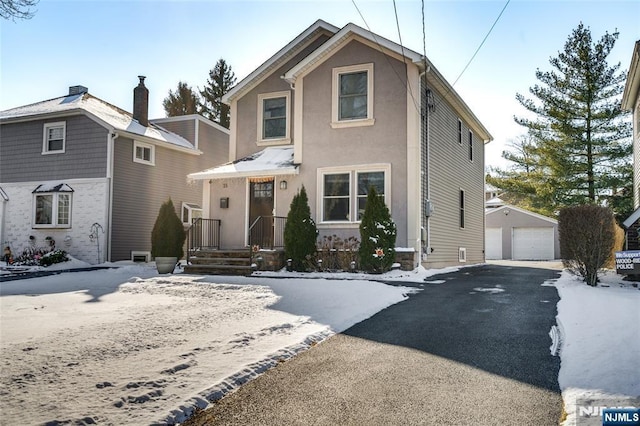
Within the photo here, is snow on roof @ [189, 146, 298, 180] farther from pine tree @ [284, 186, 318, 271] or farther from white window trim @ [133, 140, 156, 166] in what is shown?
white window trim @ [133, 140, 156, 166]

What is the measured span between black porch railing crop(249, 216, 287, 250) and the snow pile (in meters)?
4.28

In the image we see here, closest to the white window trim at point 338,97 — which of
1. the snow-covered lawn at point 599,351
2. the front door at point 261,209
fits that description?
the front door at point 261,209

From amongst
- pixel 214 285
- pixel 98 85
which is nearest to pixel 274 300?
pixel 214 285

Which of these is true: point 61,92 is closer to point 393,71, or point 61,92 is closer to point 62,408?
point 393,71

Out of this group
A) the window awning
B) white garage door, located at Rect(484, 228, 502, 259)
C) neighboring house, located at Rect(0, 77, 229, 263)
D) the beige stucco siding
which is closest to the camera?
the beige stucco siding

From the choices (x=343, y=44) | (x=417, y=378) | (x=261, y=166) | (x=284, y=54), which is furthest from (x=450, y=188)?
(x=417, y=378)

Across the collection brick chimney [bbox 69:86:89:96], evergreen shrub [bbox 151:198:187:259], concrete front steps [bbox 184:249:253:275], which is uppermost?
brick chimney [bbox 69:86:89:96]

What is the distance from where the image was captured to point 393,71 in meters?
12.8

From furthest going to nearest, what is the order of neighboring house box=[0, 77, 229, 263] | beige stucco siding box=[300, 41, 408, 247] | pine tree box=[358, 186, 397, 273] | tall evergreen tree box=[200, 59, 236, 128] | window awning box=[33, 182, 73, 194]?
tall evergreen tree box=[200, 59, 236, 128] → window awning box=[33, 182, 73, 194] → neighboring house box=[0, 77, 229, 263] → beige stucco siding box=[300, 41, 408, 247] → pine tree box=[358, 186, 397, 273]

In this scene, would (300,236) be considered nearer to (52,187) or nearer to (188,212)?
(188,212)

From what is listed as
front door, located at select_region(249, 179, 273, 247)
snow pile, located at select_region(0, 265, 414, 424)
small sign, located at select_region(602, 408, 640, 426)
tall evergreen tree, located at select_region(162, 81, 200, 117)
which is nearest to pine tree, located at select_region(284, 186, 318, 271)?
front door, located at select_region(249, 179, 273, 247)

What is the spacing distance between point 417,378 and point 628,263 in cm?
756

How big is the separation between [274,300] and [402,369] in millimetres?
3607

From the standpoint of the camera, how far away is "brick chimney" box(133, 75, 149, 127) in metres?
20.0
